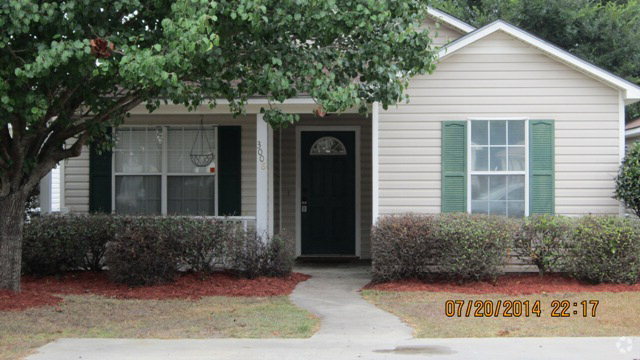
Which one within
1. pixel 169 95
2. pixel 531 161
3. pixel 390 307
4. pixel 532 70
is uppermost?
pixel 532 70

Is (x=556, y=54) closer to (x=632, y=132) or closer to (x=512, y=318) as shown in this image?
(x=632, y=132)

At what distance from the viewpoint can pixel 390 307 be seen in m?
9.12

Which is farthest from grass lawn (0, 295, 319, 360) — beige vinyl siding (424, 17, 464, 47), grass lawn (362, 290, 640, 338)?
beige vinyl siding (424, 17, 464, 47)

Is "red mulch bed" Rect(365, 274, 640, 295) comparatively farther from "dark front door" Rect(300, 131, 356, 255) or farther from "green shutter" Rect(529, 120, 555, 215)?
"dark front door" Rect(300, 131, 356, 255)

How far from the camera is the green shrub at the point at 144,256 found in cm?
1038

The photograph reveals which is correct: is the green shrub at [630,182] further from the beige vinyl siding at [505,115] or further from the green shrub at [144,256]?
the green shrub at [144,256]

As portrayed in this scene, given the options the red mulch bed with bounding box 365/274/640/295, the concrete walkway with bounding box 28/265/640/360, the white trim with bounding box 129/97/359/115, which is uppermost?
the white trim with bounding box 129/97/359/115

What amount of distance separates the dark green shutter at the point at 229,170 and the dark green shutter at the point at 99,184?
195 centimetres

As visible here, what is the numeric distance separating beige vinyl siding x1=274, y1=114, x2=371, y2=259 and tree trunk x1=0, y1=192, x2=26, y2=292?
17.2 feet

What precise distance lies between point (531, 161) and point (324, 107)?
4212 mm

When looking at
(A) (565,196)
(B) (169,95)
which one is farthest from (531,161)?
(B) (169,95)

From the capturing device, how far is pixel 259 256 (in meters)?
11.1

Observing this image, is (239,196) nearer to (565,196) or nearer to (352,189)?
(352,189)
